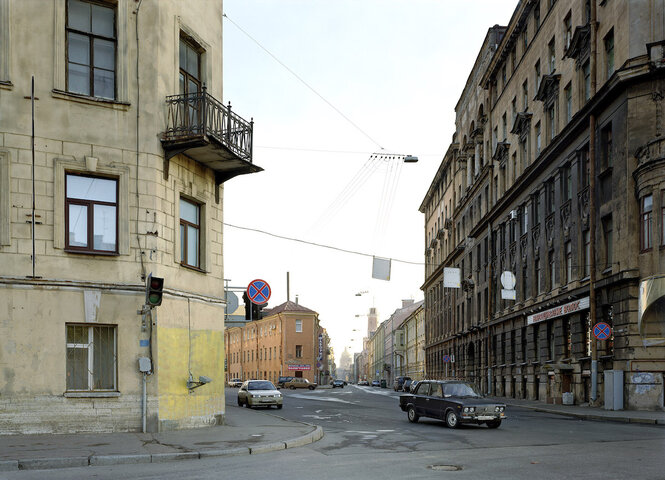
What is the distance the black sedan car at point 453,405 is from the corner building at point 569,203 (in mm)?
6868

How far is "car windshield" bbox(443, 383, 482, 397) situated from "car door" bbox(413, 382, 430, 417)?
0.89m

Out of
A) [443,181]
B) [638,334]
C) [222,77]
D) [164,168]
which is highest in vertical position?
[443,181]

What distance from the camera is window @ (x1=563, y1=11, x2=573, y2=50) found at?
1491 inches

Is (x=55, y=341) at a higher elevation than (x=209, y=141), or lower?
lower

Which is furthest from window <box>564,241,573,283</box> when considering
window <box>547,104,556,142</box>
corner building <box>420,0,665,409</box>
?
window <box>547,104,556,142</box>

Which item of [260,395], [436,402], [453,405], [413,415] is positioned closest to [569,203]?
[260,395]

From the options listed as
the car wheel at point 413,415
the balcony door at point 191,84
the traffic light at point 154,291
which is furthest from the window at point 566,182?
the traffic light at point 154,291

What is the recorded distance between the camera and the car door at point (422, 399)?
22.1 m

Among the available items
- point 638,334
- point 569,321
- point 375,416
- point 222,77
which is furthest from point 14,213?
point 569,321

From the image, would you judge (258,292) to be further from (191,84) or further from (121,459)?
(121,459)

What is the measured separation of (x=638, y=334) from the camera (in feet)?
93.1

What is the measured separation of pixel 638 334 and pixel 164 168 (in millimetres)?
19937

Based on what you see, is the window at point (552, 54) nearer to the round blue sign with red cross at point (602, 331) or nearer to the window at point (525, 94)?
the window at point (525, 94)

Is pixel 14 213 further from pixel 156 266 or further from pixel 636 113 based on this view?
pixel 636 113
